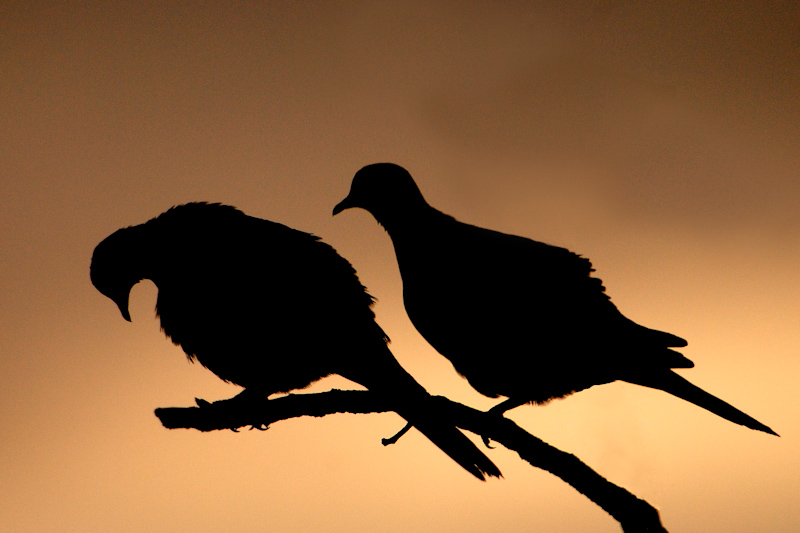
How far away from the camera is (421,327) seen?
1798 millimetres

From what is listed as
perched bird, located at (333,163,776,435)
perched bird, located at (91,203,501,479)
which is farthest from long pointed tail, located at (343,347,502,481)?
perched bird, located at (333,163,776,435)

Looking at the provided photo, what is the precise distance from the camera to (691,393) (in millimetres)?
1691

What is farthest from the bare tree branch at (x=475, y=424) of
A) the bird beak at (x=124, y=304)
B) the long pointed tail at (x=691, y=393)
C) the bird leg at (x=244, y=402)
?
the bird beak at (x=124, y=304)

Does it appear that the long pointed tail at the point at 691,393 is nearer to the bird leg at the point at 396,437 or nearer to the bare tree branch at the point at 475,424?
the bare tree branch at the point at 475,424

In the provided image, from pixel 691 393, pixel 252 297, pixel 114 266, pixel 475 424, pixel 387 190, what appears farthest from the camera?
pixel 114 266

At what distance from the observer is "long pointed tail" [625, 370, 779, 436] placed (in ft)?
5.18

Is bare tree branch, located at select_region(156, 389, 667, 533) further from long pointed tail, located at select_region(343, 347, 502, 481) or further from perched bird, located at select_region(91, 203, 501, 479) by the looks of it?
perched bird, located at select_region(91, 203, 501, 479)

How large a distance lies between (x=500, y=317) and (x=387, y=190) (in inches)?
20.8

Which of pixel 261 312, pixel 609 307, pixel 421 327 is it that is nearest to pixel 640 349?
pixel 609 307

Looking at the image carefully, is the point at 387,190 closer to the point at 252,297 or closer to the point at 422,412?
the point at 252,297

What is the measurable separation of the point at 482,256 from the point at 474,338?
25 cm

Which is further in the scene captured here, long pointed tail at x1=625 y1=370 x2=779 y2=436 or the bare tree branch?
long pointed tail at x1=625 y1=370 x2=779 y2=436

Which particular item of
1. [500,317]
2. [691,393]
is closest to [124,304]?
[500,317]

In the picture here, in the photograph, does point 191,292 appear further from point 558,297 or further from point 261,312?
point 558,297
